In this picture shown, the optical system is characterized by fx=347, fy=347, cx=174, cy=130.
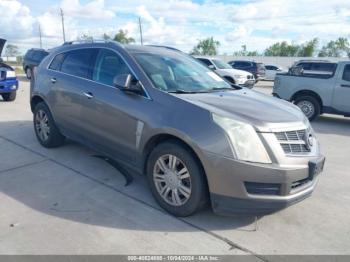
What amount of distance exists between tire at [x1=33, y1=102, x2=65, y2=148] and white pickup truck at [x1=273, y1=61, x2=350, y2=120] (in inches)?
276

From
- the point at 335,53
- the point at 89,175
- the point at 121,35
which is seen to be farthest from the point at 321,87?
the point at 335,53

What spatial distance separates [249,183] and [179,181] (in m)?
0.75

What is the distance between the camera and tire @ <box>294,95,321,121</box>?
9.72 metres

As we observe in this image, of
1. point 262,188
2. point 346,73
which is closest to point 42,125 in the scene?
point 262,188

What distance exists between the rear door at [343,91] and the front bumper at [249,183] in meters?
6.84

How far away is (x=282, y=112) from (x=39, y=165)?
3.47m

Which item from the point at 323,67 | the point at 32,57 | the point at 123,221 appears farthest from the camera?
the point at 32,57

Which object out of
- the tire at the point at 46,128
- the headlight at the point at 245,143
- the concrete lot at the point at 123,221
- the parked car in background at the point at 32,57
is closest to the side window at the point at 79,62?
the tire at the point at 46,128

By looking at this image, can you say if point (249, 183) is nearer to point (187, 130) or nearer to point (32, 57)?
point (187, 130)

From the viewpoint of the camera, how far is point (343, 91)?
9211mm

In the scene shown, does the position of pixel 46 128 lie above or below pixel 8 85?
above

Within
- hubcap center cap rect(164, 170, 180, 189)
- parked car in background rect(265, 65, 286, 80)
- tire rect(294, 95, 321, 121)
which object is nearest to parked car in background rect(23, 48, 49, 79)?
tire rect(294, 95, 321, 121)

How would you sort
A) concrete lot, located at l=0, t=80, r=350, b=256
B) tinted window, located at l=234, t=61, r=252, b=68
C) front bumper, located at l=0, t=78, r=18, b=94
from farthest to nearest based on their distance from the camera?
1. tinted window, located at l=234, t=61, r=252, b=68
2. front bumper, located at l=0, t=78, r=18, b=94
3. concrete lot, located at l=0, t=80, r=350, b=256

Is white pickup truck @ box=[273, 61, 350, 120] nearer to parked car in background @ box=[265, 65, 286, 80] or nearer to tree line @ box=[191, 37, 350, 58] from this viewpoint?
parked car in background @ box=[265, 65, 286, 80]
